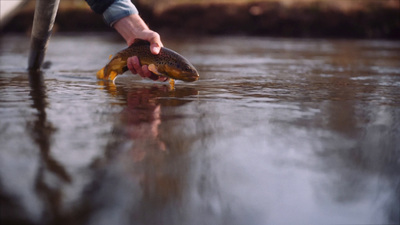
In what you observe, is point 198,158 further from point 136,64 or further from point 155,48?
point 136,64

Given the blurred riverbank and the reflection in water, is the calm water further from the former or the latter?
the blurred riverbank

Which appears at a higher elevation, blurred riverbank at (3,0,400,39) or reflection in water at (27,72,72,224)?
blurred riverbank at (3,0,400,39)

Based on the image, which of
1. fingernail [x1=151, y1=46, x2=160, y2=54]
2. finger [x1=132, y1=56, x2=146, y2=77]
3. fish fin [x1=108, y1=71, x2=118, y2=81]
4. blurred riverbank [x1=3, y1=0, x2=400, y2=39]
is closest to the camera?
fingernail [x1=151, y1=46, x2=160, y2=54]

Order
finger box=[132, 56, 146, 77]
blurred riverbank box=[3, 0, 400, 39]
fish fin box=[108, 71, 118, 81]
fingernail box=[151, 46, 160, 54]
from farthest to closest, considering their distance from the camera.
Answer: blurred riverbank box=[3, 0, 400, 39], fish fin box=[108, 71, 118, 81], finger box=[132, 56, 146, 77], fingernail box=[151, 46, 160, 54]

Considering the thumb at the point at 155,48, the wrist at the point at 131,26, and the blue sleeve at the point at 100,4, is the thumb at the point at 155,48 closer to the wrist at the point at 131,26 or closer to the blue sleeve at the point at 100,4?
the wrist at the point at 131,26

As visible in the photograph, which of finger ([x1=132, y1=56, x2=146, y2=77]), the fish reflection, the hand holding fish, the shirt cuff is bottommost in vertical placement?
the fish reflection

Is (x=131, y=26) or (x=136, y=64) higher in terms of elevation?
(x=131, y=26)

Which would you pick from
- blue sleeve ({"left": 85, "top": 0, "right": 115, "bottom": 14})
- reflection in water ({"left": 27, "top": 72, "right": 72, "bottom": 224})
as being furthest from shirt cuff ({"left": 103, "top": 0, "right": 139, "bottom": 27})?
reflection in water ({"left": 27, "top": 72, "right": 72, "bottom": 224})

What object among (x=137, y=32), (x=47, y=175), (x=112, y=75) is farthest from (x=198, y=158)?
(x=112, y=75)

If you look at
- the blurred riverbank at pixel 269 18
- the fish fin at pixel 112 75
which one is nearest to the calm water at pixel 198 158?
the fish fin at pixel 112 75

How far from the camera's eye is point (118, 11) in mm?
2811

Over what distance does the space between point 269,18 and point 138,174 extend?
11.4 meters

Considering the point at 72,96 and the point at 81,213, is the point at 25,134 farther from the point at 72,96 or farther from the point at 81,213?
the point at 72,96

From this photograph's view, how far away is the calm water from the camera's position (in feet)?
3.59
